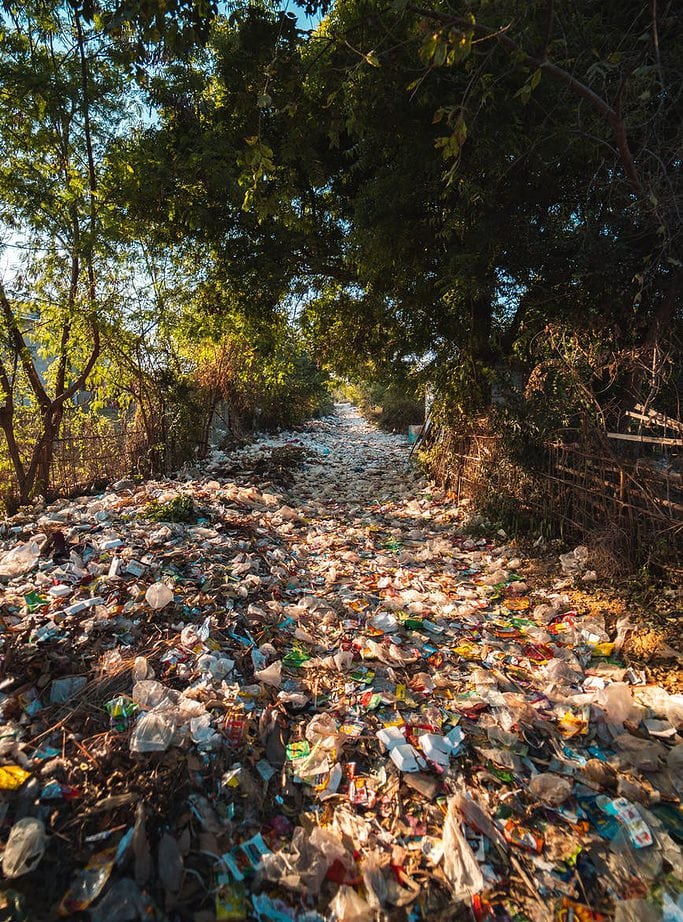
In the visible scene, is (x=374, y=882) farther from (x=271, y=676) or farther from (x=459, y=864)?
(x=271, y=676)

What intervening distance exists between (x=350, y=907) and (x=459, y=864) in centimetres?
37

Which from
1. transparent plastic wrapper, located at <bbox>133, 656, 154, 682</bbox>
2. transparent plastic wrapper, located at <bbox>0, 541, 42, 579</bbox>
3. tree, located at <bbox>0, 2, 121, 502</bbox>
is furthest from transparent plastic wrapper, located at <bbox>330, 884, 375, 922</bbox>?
tree, located at <bbox>0, 2, 121, 502</bbox>

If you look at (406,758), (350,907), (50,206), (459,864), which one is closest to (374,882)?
(350,907)

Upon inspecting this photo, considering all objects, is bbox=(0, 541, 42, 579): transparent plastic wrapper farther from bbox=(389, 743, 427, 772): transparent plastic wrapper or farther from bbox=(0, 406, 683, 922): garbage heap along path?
bbox=(389, 743, 427, 772): transparent plastic wrapper

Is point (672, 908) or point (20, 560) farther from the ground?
point (20, 560)

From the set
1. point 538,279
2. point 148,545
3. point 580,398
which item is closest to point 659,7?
point 538,279

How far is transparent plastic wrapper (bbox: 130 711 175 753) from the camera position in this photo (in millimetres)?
1764

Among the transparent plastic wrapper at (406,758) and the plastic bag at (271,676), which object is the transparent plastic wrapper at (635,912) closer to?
the transparent plastic wrapper at (406,758)

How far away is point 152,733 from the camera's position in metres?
1.81

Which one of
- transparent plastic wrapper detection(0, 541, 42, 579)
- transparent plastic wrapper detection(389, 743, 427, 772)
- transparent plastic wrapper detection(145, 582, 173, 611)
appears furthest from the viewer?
transparent plastic wrapper detection(0, 541, 42, 579)

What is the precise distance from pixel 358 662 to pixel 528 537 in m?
2.53

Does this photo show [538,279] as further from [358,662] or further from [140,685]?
[140,685]

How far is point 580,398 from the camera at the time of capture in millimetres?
3703

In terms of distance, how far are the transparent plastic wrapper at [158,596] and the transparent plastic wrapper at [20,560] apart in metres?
1.03
